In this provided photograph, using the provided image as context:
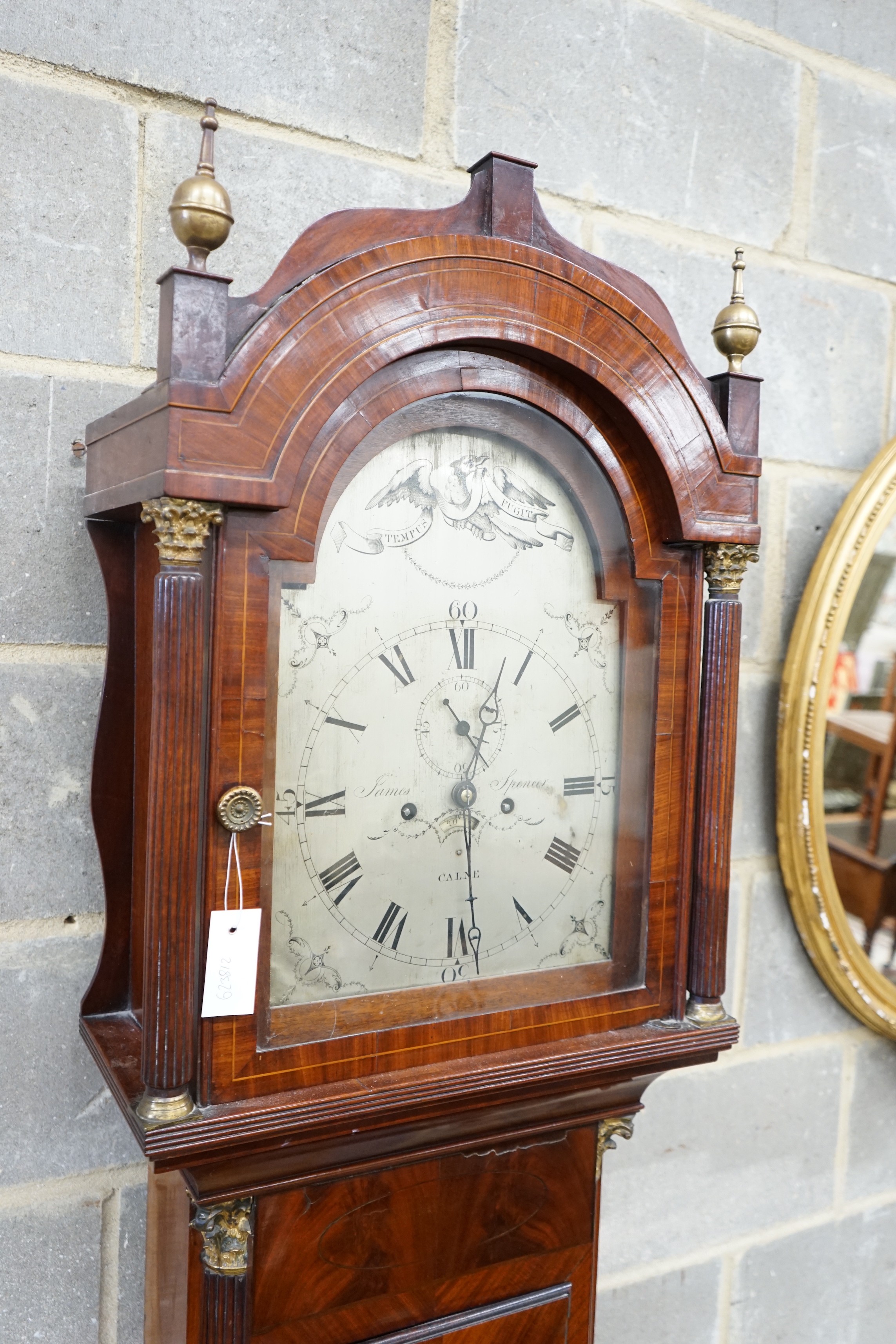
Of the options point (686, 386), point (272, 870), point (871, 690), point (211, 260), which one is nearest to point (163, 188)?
point (211, 260)

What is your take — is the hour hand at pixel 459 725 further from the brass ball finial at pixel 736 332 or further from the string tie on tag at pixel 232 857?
the brass ball finial at pixel 736 332

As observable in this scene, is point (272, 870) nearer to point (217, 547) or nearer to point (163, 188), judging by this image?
point (217, 547)

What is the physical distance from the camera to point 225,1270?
70 cm

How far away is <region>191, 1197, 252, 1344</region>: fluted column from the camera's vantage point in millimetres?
691

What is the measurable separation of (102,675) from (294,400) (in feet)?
1.18

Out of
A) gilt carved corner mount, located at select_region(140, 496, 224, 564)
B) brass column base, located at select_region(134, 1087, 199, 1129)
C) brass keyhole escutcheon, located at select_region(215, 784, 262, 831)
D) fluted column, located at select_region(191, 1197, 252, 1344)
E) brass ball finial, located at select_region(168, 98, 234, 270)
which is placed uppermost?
brass ball finial, located at select_region(168, 98, 234, 270)

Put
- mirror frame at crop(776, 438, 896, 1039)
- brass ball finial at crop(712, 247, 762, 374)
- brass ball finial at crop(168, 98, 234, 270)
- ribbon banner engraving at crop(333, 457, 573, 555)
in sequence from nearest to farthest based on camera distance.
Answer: brass ball finial at crop(168, 98, 234, 270) < ribbon banner engraving at crop(333, 457, 573, 555) < brass ball finial at crop(712, 247, 762, 374) < mirror frame at crop(776, 438, 896, 1039)

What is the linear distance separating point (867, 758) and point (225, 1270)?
0.89 m

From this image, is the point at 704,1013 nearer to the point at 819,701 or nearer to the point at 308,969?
the point at 308,969

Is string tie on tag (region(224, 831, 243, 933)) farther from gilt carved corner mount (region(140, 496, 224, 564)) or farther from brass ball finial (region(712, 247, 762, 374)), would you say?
brass ball finial (region(712, 247, 762, 374))

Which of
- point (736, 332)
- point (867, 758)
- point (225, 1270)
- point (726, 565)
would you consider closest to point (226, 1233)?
point (225, 1270)

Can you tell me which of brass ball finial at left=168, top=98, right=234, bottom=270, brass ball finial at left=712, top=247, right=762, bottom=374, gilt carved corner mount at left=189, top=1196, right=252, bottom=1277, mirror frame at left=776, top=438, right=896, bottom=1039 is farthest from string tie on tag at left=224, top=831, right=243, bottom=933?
mirror frame at left=776, top=438, right=896, bottom=1039

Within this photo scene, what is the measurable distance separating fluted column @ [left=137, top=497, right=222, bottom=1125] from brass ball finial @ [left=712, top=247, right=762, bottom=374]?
17.1 inches

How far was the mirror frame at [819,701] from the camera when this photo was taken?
1165mm
